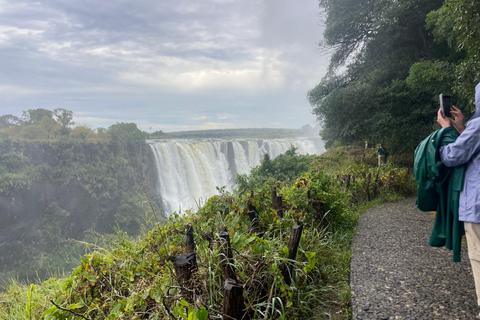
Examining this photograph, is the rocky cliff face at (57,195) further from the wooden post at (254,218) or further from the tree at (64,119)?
the wooden post at (254,218)

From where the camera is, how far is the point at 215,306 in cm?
176

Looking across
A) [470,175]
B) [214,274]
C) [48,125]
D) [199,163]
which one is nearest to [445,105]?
[470,175]

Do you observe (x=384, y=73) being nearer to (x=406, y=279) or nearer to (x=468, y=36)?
(x=468, y=36)

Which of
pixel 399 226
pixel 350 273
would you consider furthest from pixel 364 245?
pixel 399 226

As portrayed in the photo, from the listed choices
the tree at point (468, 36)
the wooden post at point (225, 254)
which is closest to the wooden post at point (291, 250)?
the wooden post at point (225, 254)

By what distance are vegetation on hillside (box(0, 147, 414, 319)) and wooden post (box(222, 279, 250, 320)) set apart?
0.08m

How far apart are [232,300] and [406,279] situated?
1841 millimetres

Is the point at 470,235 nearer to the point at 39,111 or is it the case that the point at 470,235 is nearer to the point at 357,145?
the point at 357,145

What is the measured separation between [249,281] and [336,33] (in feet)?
42.2

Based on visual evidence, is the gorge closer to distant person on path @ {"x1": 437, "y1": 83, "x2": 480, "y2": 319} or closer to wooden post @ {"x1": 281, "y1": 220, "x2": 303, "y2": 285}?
wooden post @ {"x1": 281, "y1": 220, "x2": 303, "y2": 285}

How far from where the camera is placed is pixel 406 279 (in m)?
2.51

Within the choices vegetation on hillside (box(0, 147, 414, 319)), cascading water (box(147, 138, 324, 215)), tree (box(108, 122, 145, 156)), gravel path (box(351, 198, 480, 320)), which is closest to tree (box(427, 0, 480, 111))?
gravel path (box(351, 198, 480, 320))

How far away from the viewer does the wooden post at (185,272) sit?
1708 mm

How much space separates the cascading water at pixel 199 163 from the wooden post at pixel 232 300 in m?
24.4
